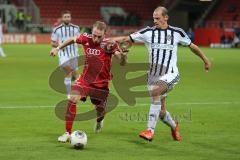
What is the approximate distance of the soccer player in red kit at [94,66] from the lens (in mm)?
10102

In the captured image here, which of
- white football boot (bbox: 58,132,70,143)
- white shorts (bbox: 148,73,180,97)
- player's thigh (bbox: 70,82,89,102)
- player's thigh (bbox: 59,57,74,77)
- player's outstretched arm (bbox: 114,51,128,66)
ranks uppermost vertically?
player's outstretched arm (bbox: 114,51,128,66)

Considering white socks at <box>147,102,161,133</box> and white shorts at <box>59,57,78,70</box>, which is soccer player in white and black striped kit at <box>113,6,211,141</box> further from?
white shorts at <box>59,57,78,70</box>

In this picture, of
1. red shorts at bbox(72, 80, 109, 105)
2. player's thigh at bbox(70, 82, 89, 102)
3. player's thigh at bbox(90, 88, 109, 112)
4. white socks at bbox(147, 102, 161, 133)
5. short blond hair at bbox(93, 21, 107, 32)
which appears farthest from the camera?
player's thigh at bbox(90, 88, 109, 112)

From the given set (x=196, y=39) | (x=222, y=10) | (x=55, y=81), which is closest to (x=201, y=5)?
(x=222, y=10)

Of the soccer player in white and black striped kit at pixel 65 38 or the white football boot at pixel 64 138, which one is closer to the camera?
the white football boot at pixel 64 138

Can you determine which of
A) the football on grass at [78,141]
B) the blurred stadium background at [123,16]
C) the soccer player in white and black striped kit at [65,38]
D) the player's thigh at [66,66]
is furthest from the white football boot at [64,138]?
the blurred stadium background at [123,16]

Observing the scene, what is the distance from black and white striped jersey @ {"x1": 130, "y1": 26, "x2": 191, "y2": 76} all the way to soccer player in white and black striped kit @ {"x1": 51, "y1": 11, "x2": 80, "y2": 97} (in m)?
6.26

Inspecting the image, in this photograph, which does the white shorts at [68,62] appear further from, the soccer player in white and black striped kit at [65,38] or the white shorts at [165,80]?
the white shorts at [165,80]

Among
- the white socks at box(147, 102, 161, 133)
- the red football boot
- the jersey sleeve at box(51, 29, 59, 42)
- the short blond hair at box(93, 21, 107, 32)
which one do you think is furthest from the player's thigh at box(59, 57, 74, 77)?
Answer: the red football boot

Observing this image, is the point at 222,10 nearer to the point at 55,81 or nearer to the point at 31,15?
the point at 31,15

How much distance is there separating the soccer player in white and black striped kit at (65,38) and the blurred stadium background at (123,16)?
31068mm

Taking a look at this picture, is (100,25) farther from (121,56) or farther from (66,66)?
(66,66)

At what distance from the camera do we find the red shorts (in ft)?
34.0

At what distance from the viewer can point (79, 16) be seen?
57562 millimetres
